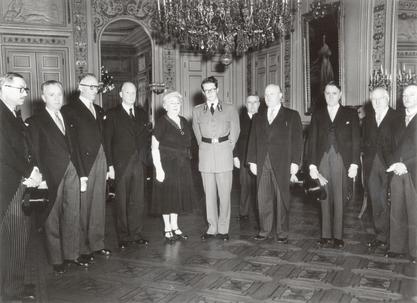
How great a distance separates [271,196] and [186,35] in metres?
2.75

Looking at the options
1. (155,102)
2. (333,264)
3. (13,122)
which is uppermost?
(155,102)

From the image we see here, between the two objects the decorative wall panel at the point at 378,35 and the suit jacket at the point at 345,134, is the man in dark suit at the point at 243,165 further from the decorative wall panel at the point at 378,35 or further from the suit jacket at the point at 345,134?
the decorative wall panel at the point at 378,35

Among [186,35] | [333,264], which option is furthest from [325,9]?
[333,264]

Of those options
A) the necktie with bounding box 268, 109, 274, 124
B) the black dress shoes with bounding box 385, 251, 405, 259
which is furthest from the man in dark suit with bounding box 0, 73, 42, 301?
the black dress shoes with bounding box 385, 251, 405, 259

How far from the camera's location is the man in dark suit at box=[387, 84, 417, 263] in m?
3.45

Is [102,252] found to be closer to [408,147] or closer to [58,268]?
[58,268]

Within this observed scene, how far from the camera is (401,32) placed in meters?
5.88

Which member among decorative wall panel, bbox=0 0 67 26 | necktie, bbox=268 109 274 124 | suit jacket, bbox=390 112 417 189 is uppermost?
decorative wall panel, bbox=0 0 67 26

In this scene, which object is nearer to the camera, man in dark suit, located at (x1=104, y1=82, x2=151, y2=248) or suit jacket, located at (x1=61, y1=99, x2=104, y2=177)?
suit jacket, located at (x1=61, y1=99, x2=104, y2=177)

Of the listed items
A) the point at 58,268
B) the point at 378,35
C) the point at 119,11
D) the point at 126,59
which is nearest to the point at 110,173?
the point at 58,268

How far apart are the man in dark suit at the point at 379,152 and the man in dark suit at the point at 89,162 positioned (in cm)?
243

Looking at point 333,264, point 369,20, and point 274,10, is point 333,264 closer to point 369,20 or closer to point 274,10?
point 274,10

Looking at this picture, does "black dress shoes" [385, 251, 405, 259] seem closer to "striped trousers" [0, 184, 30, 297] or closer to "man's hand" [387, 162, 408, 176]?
"man's hand" [387, 162, 408, 176]

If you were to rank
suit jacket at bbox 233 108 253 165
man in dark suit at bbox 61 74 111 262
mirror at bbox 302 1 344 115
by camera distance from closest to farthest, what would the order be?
man in dark suit at bbox 61 74 111 262
suit jacket at bbox 233 108 253 165
mirror at bbox 302 1 344 115
